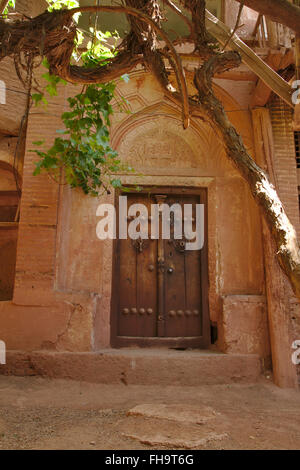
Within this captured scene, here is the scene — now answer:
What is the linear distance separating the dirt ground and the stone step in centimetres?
11

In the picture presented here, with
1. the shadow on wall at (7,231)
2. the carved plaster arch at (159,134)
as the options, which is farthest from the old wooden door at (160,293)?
the shadow on wall at (7,231)

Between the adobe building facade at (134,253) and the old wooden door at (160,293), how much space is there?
0.07 meters

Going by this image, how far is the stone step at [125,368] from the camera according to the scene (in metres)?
4.45

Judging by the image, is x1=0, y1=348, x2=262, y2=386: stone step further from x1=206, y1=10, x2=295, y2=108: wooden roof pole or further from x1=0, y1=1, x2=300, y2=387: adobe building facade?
x1=206, y1=10, x2=295, y2=108: wooden roof pole

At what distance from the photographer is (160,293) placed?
534cm

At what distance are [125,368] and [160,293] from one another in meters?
1.20

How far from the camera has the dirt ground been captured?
104 inches

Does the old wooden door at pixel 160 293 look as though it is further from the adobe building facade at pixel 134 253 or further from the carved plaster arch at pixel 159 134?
the carved plaster arch at pixel 159 134

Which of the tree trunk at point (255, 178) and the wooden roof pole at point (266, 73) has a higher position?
the wooden roof pole at point (266, 73)

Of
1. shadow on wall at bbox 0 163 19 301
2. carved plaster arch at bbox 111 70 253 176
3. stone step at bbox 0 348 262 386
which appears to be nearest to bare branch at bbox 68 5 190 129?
carved plaster arch at bbox 111 70 253 176

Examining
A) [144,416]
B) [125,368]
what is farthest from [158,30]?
[125,368]

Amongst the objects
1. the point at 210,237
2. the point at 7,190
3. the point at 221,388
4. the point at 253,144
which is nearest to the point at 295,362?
the point at 221,388

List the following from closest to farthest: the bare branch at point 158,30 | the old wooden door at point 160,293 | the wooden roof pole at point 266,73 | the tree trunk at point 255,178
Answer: the tree trunk at point 255,178 < the bare branch at point 158,30 < the wooden roof pole at point 266,73 < the old wooden door at point 160,293

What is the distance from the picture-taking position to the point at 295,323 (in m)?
4.81
